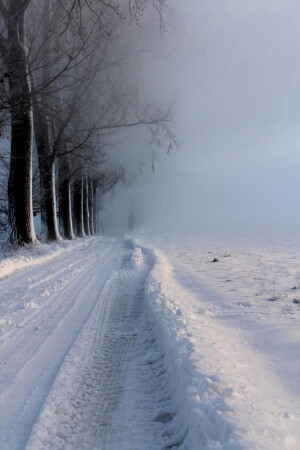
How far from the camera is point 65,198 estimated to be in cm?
2148

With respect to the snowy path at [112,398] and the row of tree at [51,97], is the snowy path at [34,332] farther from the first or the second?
the row of tree at [51,97]

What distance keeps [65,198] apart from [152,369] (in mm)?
19438

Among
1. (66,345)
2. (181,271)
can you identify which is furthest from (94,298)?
(181,271)

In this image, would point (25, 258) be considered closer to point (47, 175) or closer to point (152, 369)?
point (152, 369)

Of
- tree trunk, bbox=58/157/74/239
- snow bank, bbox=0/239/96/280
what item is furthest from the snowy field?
tree trunk, bbox=58/157/74/239

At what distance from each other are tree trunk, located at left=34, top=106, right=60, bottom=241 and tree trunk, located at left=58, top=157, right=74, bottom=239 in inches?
132

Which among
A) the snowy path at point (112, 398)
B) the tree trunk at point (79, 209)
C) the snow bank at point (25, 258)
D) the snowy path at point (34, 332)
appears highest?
the tree trunk at point (79, 209)

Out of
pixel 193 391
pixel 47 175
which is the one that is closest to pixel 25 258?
pixel 193 391

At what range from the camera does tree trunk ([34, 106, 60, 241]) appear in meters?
15.8

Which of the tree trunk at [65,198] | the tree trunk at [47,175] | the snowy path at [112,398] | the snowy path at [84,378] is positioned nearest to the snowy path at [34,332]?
the snowy path at [84,378]

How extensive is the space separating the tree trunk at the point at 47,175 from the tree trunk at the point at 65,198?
3359 mm

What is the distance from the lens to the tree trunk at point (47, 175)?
15820mm

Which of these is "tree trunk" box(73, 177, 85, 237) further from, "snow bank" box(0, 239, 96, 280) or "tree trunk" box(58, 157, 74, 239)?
"snow bank" box(0, 239, 96, 280)

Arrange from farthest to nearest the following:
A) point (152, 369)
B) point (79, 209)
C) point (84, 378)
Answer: point (79, 209) → point (152, 369) → point (84, 378)
